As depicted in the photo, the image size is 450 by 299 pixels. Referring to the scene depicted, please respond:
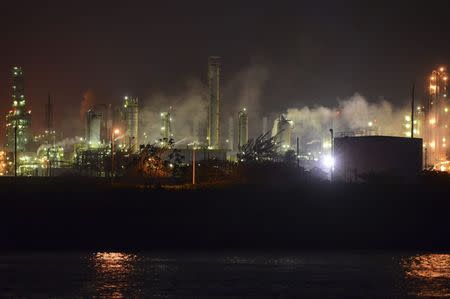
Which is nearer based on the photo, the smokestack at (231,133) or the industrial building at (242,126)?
the industrial building at (242,126)

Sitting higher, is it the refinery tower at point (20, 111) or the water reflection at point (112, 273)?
the refinery tower at point (20, 111)

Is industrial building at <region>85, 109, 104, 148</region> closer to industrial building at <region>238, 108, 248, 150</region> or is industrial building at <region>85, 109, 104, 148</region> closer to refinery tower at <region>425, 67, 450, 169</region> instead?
industrial building at <region>238, 108, 248, 150</region>

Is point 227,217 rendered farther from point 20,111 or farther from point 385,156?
point 20,111

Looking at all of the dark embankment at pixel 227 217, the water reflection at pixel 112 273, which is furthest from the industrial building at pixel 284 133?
the water reflection at pixel 112 273

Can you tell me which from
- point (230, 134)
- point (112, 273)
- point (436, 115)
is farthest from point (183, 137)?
point (112, 273)

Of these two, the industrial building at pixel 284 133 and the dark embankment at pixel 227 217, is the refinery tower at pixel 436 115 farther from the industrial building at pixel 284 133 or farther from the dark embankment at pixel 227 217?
the dark embankment at pixel 227 217

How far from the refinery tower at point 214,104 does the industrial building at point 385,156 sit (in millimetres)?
30663

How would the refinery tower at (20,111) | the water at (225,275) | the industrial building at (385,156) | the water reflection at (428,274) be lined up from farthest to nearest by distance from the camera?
1. the refinery tower at (20,111)
2. the industrial building at (385,156)
3. the water reflection at (428,274)
4. the water at (225,275)

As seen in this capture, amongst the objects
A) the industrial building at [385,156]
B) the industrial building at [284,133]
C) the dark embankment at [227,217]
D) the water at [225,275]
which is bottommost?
the water at [225,275]

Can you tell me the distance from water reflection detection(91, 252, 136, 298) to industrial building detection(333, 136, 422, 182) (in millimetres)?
21469

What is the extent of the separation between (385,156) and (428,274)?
69.5 feet

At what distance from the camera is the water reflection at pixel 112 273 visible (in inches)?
950

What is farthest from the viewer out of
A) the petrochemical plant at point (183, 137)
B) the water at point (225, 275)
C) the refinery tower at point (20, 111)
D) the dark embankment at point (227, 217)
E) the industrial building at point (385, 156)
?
the refinery tower at point (20, 111)

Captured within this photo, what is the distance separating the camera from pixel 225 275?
27141mm
